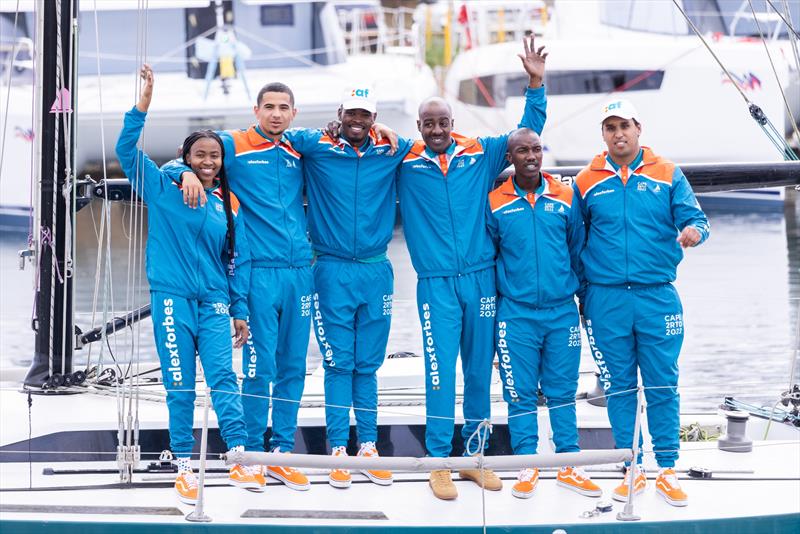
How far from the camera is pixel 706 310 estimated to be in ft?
44.3

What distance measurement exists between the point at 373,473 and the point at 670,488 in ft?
4.56

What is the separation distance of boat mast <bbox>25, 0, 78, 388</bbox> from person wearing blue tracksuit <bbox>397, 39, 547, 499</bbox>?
2.09m

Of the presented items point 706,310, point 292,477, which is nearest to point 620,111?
point 292,477

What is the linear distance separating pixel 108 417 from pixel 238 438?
1.13 metres

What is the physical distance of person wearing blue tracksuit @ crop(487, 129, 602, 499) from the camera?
5695 mm

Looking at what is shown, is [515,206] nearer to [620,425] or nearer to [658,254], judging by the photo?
[658,254]

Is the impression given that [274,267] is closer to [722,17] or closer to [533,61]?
[533,61]

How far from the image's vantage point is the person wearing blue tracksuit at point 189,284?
5504mm

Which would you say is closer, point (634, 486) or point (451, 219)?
point (634, 486)

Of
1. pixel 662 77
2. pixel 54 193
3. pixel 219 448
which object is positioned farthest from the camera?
pixel 662 77

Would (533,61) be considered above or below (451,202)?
above

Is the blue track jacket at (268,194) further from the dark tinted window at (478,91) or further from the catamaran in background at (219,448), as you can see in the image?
the dark tinted window at (478,91)

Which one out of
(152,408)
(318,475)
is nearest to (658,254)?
(318,475)

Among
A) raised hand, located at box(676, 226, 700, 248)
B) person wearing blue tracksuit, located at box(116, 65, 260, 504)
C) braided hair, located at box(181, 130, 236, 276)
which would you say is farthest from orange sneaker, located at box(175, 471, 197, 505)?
raised hand, located at box(676, 226, 700, 248)
